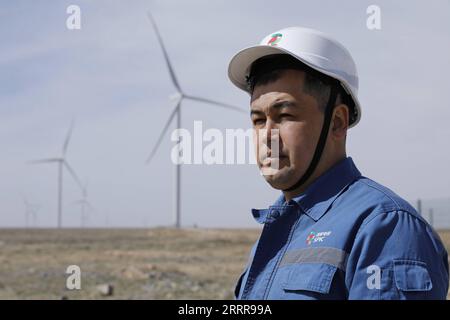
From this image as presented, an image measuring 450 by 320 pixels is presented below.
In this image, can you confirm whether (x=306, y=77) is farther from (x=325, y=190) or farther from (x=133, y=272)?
(x=133, y=272)

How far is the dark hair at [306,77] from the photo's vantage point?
10.4ft

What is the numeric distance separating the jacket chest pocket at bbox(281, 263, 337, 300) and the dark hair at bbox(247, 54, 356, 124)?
0.86m

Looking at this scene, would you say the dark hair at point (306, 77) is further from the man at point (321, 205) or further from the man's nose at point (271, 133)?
the man's nose at point (271, 133)

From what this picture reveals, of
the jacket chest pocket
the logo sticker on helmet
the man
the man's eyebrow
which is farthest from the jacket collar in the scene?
the logo sticker on helmet

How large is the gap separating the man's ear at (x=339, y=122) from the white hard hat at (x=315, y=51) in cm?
12

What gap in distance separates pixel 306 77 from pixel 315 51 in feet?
0.52

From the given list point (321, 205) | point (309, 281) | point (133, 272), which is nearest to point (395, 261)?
point (309, 281)

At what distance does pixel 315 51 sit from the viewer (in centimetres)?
321

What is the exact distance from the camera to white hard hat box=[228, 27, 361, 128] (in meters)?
3.18

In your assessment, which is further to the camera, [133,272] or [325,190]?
[133,272]

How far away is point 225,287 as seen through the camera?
19.0 meters
